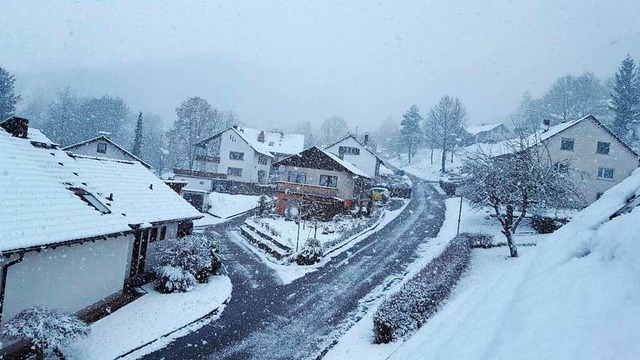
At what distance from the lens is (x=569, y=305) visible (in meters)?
1.59

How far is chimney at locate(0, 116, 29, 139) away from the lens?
15.1m

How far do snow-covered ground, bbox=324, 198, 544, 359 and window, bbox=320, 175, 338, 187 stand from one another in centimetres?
1233

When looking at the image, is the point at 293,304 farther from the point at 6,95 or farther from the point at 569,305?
the point at 6,95

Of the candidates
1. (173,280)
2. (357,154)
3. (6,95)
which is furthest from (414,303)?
(6,95)

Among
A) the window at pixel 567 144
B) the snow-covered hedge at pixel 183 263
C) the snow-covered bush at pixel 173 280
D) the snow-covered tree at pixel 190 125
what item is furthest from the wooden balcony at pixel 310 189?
the snow-covered tree at pixel 190 125

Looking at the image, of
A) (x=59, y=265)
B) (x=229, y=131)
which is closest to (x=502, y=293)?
(x=59, y=265)

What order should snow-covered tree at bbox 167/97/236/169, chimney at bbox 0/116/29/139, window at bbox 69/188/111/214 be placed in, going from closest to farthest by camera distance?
1. window at bbox 69/188/111/214
2. chimney at bbox 0/116/29/139
3. snow-covered tree at bbox 167/97/236/169

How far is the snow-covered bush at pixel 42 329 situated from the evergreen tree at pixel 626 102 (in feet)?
225

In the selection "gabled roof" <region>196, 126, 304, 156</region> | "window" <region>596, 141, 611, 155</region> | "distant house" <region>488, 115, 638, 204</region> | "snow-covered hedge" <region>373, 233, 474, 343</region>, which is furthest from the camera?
"gabled roof" <region>196, 126, 304, 156</region>

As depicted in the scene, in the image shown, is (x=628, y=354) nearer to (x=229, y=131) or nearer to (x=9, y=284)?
(x=9, y=284)

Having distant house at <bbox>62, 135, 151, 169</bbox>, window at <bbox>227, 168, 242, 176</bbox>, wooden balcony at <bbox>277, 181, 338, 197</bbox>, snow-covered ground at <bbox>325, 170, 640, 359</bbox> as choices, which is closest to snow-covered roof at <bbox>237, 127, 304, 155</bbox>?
window at <bbox>227, 168, 242, 176</bbox>

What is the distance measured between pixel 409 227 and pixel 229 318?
2188 centimetres

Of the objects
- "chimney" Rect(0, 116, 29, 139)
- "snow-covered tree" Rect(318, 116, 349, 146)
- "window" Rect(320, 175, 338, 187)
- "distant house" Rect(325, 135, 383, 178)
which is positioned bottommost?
"window" Rect(320, 175, 338, 187)

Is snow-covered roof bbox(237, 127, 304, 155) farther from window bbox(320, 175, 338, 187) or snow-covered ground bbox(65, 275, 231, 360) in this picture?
snow-covered ground bbox(65, 275, 231, 360)
